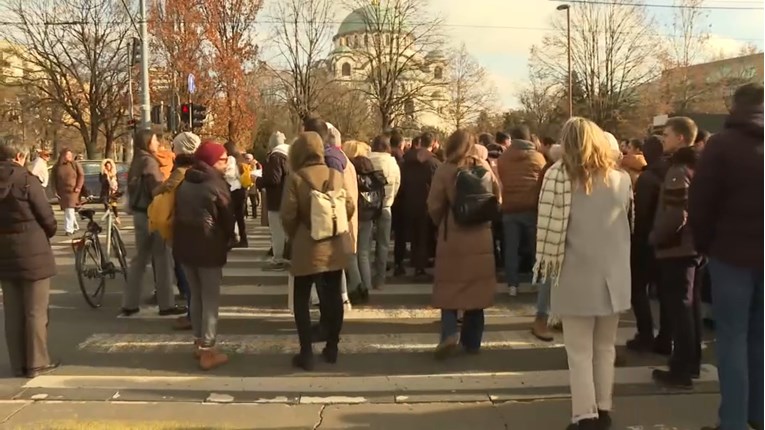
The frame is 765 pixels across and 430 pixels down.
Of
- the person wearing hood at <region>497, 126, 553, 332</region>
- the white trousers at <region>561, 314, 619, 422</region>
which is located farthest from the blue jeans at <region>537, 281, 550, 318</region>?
the white trousers at <region>561, 314, 619, 422</region>

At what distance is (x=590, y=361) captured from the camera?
4.18 m

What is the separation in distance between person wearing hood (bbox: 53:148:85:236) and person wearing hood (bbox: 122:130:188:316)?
7.99 metres

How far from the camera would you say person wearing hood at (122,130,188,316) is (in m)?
7.16

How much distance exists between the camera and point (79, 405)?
4.83m

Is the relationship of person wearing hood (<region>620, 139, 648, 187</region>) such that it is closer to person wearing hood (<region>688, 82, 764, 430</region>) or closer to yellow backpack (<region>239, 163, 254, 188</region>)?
person wearing hood (<region>688, 82, 764, 430</region>)

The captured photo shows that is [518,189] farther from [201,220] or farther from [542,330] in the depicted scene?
[201,220]

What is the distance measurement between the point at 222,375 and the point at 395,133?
18.7ft

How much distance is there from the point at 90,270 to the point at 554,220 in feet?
18.5

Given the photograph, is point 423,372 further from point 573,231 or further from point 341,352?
point 573,231

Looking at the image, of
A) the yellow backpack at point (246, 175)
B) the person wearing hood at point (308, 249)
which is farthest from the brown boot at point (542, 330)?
the yellow backpack at point (246, 175)

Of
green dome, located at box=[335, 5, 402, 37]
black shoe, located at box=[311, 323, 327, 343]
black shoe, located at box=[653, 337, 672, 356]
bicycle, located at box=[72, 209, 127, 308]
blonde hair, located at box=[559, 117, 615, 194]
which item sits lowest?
black shoe, located at box=[653, 337, 672, 356]

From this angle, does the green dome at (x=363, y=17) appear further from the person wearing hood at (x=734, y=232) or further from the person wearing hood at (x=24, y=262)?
the person wearing hood at (x=734, y=232)

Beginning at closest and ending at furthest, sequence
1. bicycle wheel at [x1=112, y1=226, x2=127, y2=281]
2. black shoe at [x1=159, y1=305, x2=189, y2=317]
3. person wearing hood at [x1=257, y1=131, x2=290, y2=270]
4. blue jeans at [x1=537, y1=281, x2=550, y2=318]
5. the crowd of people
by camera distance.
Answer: the crowd of people, blue jeans at [x1=537, y1=281, x2=550, y2=318], black shoe at [x1=159, y1=305, x2=189, y2=317], bicycle wheel at [x1=112, y1=226, x2=127, y2=281], person wearing hood at [x1=257, y1=131, x2=290, y2=270]

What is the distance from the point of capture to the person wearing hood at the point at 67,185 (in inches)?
568
